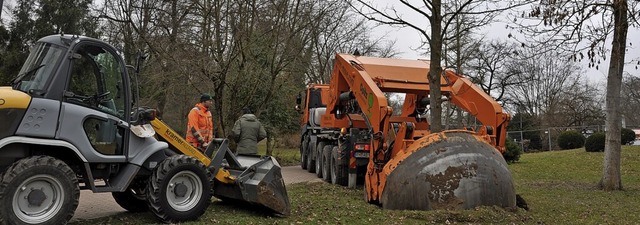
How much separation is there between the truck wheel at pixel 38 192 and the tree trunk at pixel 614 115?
11.5 m

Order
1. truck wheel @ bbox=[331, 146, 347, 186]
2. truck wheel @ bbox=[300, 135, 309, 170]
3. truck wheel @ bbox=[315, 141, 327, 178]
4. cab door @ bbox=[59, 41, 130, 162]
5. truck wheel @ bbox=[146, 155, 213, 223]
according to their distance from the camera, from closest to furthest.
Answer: cab door @ bbox=[59, 41, 130, 162]
truck wheel @ bbox=[146, 155, 213, 223]
truck wheel @ bbox=[331, 146, 347, 186]
truck wheel @ bbox=[315, 141, 327, 178]
truck wheel @ bbox=[300, 135, 309, 170]

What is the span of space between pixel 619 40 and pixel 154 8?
1510cm

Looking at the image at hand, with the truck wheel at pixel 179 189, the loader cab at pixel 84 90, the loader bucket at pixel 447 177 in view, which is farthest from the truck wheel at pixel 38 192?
the loader bucket at pixel 447 177

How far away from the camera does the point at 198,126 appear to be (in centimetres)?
992

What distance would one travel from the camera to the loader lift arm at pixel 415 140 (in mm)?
7973

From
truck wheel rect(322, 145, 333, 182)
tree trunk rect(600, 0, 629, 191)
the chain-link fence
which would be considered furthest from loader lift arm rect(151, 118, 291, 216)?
the chain-link fence

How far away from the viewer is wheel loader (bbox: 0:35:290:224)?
5.96m

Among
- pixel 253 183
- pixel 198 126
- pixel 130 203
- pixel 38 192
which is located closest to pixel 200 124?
pixel 198 126

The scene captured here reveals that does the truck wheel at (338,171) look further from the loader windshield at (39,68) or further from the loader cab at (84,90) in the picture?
the loader windshield at (39,68)

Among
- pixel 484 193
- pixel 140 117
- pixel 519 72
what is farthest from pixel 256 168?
pixel 519 72

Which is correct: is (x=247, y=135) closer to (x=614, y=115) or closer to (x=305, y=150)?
(x=305, y=150)

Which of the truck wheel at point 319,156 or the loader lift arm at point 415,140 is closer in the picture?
the loader lift arm at point 415,140

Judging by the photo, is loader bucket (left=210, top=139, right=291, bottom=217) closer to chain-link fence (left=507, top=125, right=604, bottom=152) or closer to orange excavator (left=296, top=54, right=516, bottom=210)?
orange excavator (left=296, top=54, right=516, bottom=210)

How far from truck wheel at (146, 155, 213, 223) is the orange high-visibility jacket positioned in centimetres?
220
